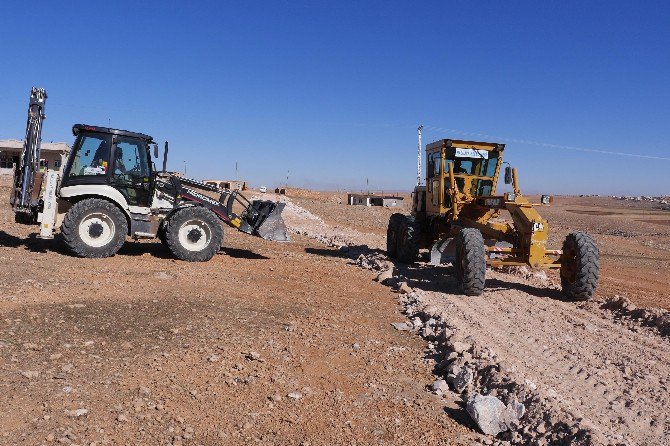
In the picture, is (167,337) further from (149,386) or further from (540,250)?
(540,250)

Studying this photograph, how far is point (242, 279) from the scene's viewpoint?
9586mm

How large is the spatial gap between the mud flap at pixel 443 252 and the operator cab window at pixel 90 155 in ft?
21.7

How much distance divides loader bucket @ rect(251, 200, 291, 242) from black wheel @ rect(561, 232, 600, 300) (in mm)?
5768

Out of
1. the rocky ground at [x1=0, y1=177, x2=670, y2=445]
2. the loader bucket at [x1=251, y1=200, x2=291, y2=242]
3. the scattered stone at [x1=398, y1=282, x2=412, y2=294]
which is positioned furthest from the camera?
the loader bucket at [x1=251, y1=200, x2=291, y2=242]

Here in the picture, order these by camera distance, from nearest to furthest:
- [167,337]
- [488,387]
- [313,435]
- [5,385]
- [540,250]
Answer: [313,435] < [5,385] < [488,387] < [167,337] < [540,250]

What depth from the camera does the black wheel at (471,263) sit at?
28.7ft

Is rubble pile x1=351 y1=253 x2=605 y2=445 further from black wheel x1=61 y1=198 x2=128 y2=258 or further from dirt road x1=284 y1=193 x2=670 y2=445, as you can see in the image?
black wheel x1=61 y1=198 x2=128 y2=258

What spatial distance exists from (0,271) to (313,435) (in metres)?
6.63

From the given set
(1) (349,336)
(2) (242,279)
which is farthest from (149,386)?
(2) (242,279)

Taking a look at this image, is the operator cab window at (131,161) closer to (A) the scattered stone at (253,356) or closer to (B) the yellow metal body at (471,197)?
(B) the yellow metal body at (471,197)

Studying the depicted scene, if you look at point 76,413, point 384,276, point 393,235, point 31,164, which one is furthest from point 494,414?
point 31,164

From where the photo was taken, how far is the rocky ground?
165 inches

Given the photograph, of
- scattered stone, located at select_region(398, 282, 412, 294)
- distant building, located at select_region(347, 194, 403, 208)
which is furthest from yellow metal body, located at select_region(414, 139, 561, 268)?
distant building, located at select_region(347, 194, 403, 208)

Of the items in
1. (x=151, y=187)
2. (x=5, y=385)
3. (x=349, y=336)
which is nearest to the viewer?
(x=5, y=385)
